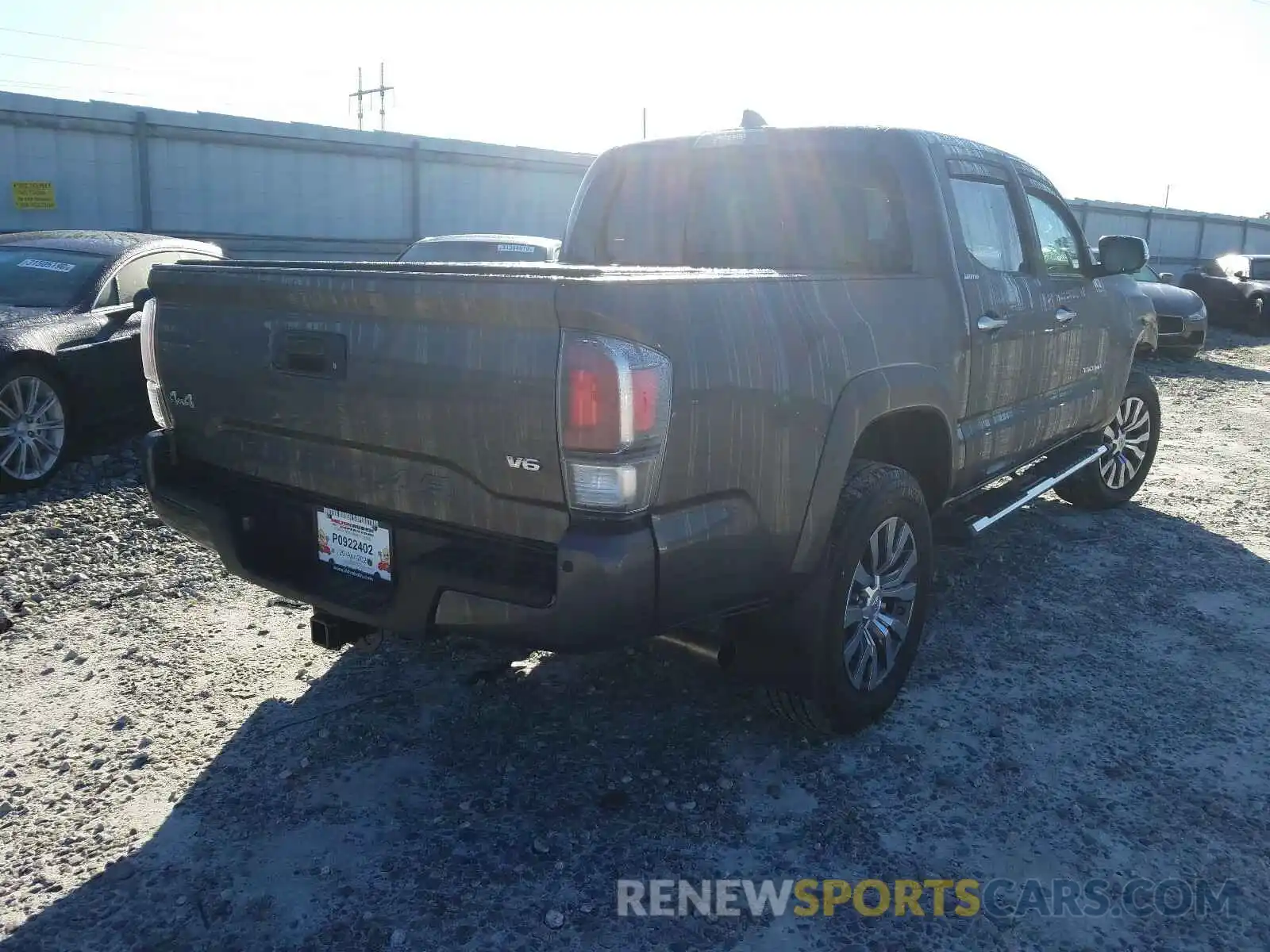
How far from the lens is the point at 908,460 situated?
396cm

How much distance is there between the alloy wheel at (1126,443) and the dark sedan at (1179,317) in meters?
8.83

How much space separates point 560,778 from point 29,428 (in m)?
4.69

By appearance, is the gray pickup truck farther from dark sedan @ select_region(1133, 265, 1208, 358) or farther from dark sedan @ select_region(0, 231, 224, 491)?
dark sedan @ select_region(1133, 265, 1208, 358)

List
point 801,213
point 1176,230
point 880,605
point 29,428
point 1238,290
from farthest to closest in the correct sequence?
point 1176,230
point 1238,290
point 29,428
point 801,213
point 880,605

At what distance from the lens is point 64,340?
650cm

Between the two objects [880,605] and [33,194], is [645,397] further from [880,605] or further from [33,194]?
[33,194]

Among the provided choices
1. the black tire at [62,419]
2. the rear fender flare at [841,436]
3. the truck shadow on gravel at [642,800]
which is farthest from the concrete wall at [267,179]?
the rear fender flare at [841,436]

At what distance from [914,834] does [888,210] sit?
2.29 m

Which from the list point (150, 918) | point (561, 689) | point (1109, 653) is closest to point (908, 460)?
point (1109, 653)

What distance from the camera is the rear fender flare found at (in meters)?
3.04

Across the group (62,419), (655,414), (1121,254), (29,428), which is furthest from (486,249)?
(655,414)

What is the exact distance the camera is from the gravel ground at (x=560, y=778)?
2.63 metres

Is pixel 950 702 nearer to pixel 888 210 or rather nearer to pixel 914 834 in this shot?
pixel 914 834

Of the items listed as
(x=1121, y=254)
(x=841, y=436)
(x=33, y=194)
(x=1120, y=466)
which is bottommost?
(x=1120, y=466)
